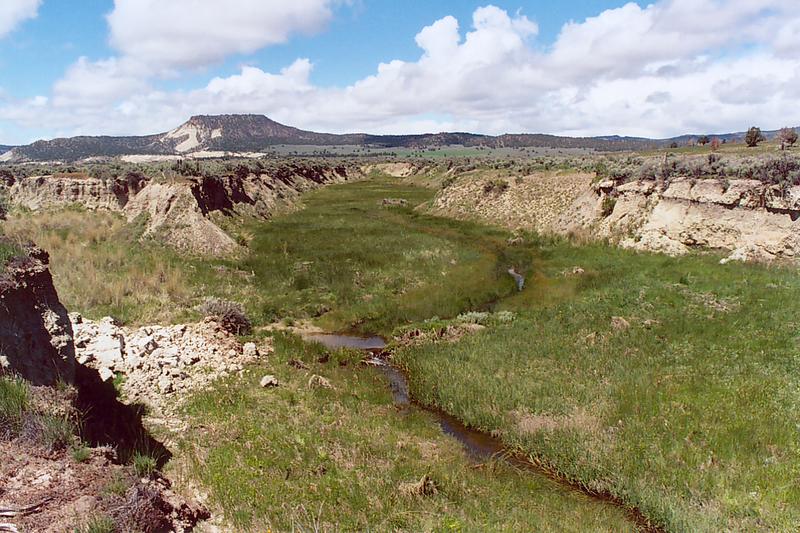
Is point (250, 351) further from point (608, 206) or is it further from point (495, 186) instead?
point (495, 186)

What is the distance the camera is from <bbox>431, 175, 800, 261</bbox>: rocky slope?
1131 inches

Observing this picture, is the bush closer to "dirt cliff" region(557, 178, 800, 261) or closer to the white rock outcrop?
the white rock outcrop

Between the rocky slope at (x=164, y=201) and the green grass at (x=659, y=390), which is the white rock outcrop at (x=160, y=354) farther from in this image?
the rocky slope at (x=164, y=201)

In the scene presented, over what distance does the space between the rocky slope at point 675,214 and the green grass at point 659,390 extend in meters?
→ 5.53

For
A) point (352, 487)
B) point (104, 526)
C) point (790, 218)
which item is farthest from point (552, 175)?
point (104, 526)

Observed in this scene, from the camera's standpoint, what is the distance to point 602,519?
10.4 metres

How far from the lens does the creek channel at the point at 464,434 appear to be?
11.5 m

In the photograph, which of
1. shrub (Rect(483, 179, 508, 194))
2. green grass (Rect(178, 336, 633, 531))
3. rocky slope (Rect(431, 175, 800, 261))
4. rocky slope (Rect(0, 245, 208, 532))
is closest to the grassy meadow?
green grass (Rect(178, 336, 633, 531))

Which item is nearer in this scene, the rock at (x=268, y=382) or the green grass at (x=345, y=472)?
the green grass at (x=345, y=472)

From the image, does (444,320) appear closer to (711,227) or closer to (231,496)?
(231,496)

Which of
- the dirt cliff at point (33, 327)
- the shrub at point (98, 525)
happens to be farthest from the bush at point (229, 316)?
the shrub at point (98, 525)

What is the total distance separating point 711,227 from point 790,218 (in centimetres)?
425

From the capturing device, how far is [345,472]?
37.4 feet

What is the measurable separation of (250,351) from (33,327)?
8.06 m
